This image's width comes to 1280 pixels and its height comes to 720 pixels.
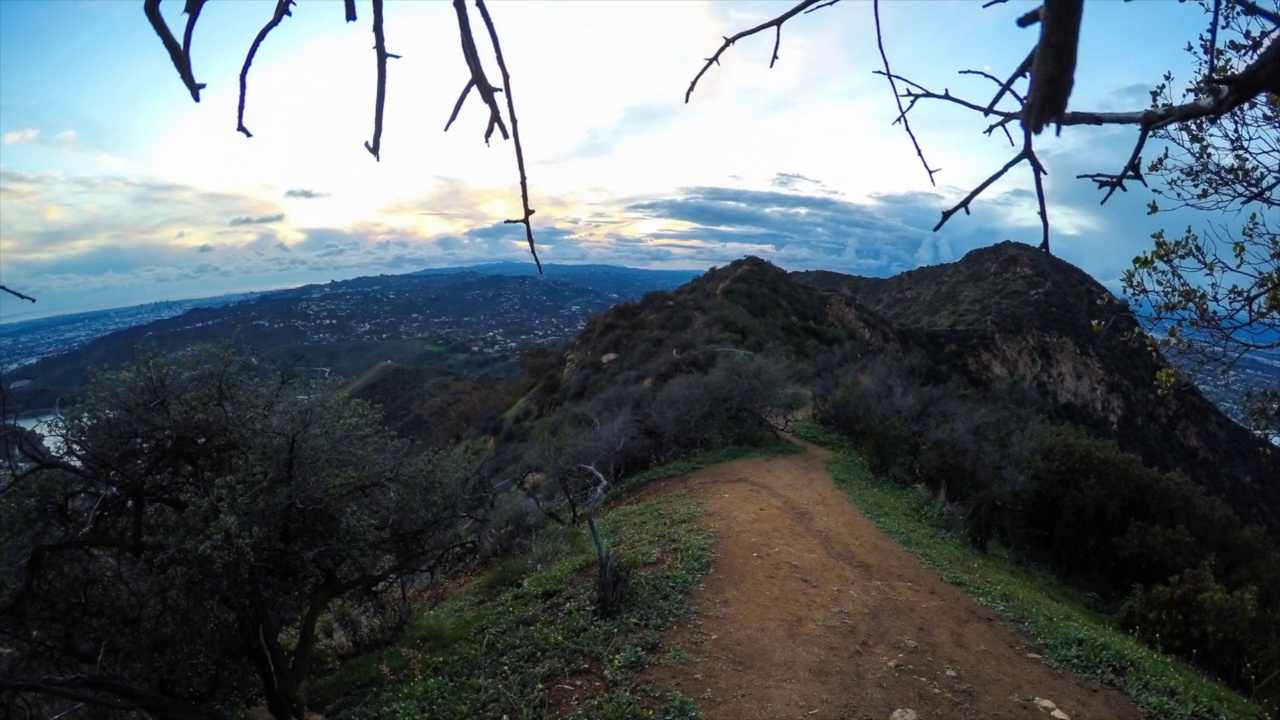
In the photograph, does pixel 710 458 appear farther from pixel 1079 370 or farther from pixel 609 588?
pixel 1079 370

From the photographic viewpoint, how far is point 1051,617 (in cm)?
746

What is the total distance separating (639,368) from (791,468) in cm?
1063

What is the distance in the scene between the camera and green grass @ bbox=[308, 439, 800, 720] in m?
5.36

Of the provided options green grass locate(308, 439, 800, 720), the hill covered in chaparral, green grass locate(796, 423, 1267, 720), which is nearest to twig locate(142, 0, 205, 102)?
the hill covered in chaparral

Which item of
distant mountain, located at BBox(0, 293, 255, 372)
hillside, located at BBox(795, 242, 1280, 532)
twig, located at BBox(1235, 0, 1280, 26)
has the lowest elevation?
hillside, located at BBox(795, 242, 1280, 532)

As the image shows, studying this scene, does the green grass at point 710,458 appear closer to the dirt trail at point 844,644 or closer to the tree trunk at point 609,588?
the dirt trail at point 844,644

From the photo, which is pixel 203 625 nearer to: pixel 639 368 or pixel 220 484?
pixel 220 484

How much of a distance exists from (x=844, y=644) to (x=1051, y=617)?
107 inches

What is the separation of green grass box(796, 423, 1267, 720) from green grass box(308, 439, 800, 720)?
3.05 meters

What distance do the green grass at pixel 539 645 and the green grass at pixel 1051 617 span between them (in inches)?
120

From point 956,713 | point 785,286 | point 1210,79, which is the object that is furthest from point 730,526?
point 785,286

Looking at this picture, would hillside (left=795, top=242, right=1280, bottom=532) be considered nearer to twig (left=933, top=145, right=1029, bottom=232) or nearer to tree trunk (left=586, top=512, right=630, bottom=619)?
tree trunk (left=586, top=512, right=630, bottom=619)

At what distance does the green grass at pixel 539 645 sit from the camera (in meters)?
5.36

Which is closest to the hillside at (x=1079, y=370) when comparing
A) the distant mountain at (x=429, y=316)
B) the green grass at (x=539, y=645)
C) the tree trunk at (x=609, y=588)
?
the distant mountain at (x=429, y=316)
